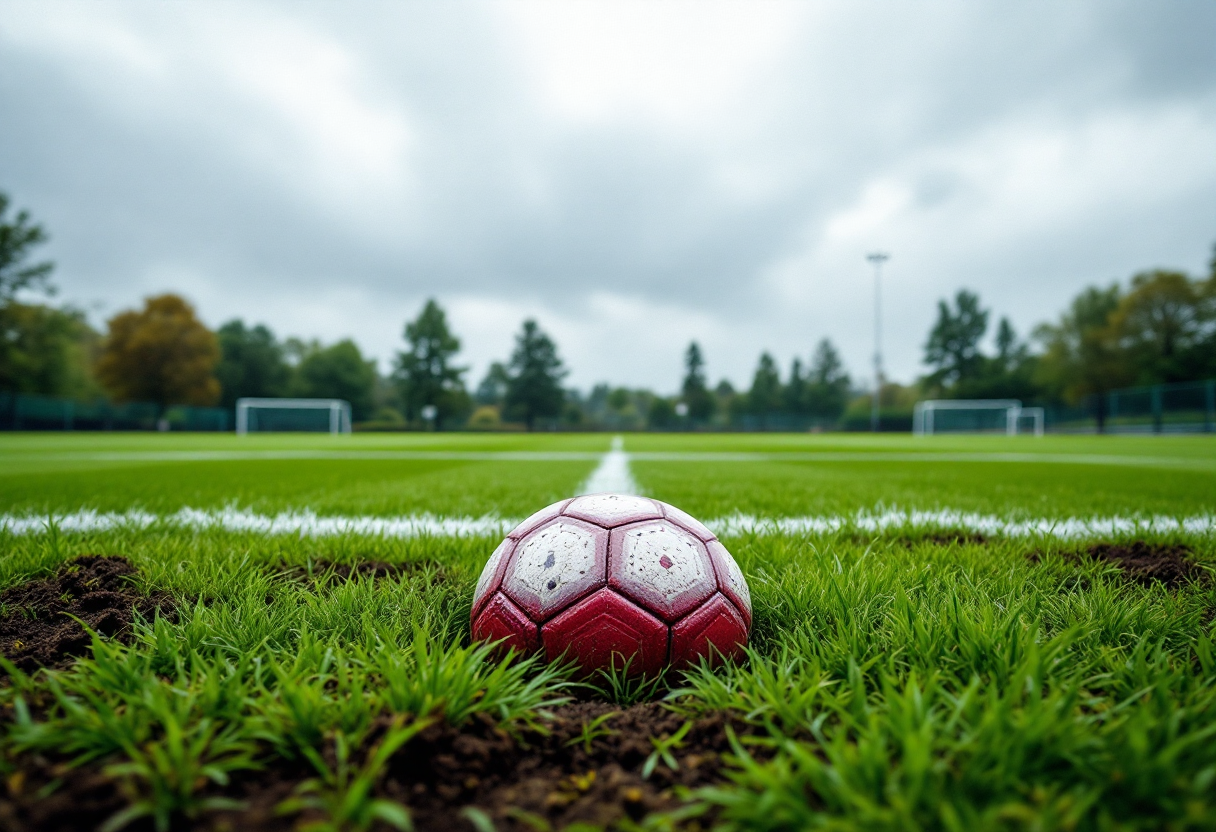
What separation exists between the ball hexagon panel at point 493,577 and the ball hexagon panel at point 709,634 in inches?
20.5

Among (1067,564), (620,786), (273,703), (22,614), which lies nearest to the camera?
(620,786)

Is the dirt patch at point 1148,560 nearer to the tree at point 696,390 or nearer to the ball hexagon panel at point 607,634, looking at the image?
the ball hexagon panel at point 607,634

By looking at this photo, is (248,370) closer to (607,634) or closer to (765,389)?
(765,389)

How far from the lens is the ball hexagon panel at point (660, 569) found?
4.96 feet

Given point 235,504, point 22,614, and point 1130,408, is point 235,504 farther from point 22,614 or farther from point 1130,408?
point 1130,408

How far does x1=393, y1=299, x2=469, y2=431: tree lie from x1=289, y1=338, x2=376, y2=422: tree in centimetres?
569

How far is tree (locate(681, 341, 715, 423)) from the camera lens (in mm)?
68188

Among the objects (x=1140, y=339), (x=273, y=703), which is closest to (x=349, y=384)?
(x=273, y=703)

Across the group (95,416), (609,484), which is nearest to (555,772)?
(609,484)

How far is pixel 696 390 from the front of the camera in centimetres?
6925

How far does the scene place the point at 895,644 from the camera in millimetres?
1497

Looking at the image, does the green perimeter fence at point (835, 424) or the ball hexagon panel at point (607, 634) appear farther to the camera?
the green perimeter fence at point (835, 424)

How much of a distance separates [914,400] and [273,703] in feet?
274

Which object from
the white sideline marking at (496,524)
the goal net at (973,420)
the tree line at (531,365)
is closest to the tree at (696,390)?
the tree line at (531,365)
